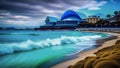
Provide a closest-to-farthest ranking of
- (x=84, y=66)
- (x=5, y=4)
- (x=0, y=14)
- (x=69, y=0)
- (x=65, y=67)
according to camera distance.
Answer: (x=84, y=66)
(x=65, y=67)
(x=69, y=0)
(x=5, y=4)
(x=0, y=14)

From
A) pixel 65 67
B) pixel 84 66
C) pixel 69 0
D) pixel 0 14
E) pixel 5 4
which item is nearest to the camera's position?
pixel 84 66

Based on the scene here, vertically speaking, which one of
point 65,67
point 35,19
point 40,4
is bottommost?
point 65,67

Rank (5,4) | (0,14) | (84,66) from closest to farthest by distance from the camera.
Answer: (84,66), (5,4), (0,14)

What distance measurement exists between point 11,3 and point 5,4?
0.18 m

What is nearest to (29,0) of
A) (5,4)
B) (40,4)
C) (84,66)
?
(40,4)

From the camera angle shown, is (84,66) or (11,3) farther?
(11,3)

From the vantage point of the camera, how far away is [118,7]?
5695 millimetres

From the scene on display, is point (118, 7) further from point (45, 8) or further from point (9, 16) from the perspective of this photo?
point (9, 16)

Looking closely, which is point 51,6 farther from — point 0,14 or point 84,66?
point 84,66

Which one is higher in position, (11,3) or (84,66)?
(11,3)

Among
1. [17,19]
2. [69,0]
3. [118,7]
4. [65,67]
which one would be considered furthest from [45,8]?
[65,67]

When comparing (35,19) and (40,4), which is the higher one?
(40,4)

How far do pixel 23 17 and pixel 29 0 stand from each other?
1.26 meters

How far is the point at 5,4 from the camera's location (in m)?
6.04
